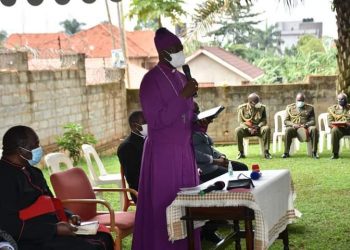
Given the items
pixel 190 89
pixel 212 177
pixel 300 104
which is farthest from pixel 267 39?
pixel 190 89

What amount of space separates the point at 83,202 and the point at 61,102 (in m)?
8.69

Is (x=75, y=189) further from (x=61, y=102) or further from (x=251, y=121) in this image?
(x=251, y=121)

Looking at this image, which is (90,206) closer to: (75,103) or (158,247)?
(158,247)

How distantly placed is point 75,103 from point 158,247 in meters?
9.49

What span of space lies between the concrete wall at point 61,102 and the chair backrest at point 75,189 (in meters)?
6.09

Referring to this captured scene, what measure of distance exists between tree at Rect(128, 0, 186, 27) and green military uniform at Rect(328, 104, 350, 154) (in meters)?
7.01

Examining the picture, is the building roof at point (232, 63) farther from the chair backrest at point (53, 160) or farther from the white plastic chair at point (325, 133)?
the chair backrest at point (53, 160)

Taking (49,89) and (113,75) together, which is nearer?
(49,89)

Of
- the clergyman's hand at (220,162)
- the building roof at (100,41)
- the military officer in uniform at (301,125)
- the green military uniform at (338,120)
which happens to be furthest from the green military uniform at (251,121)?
the building roof at (100,41)

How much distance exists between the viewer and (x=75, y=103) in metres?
14.5

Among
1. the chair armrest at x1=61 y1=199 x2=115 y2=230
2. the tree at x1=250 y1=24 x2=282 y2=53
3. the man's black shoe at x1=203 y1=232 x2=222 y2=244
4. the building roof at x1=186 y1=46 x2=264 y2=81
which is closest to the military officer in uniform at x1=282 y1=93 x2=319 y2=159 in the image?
the man's black shoe at x1=203 y1=232 x2=222 y2=244

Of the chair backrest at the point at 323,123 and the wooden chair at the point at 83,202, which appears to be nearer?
the wooden chair at the point at 83,202

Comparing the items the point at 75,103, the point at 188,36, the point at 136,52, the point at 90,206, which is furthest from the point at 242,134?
the point at 136,52

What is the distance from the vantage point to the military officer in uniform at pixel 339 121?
43.9 ft
